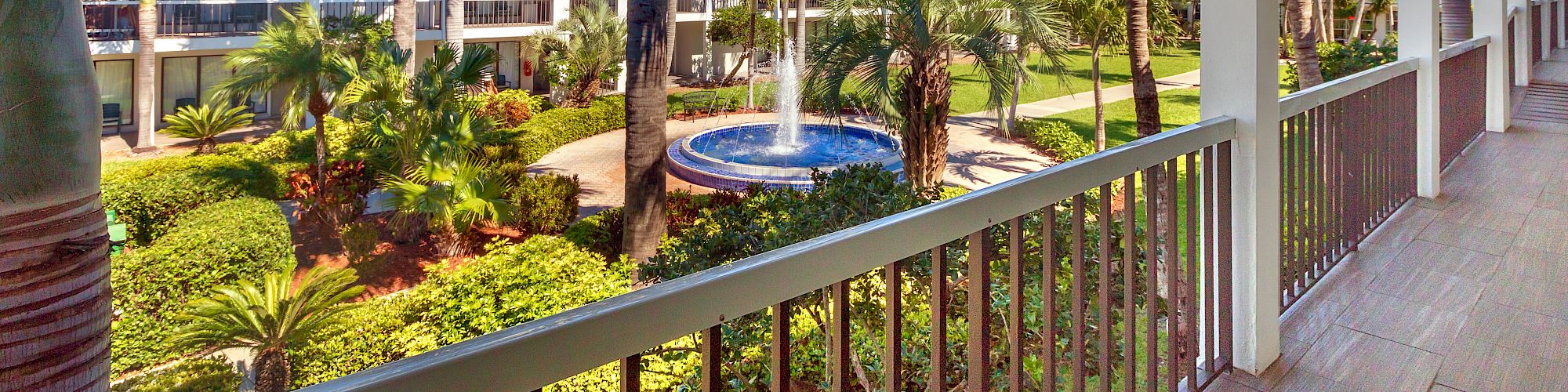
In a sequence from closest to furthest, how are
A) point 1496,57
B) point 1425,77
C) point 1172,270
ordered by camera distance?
1. point 1172,270
2. point 1425,77
3. point 1496,57

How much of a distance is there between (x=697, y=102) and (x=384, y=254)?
407 inches

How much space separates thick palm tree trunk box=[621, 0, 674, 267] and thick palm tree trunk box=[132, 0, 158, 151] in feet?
32.1

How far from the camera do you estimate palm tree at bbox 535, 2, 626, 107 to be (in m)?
17.8

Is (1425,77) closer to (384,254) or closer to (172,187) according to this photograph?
(384,254)

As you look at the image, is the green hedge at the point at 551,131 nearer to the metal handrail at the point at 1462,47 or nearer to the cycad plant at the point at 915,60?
the cycad plant at the point at 915,60

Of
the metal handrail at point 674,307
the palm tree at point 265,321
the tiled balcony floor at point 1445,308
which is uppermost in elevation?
the metal handrail at point 674,307

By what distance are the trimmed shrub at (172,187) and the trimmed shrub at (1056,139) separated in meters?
10.5

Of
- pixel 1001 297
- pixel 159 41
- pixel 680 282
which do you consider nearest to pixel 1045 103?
pixel 159 41

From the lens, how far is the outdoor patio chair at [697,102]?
18.0 m

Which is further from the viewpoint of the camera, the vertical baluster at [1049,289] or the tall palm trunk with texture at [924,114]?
the tall palm trunk with texture at [924,114]

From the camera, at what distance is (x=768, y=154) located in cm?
1430

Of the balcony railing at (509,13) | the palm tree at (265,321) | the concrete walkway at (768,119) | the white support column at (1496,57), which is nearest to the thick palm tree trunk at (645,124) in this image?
the concrete walkway at (768,119)

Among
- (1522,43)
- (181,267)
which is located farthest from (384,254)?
(1522,43)

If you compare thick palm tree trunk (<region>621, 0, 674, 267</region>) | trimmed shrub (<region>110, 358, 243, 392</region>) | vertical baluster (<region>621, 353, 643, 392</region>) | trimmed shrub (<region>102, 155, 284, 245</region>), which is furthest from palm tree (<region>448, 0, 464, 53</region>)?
Answer: vertical baluster (<region>621, 353, 643, 392</region>)
